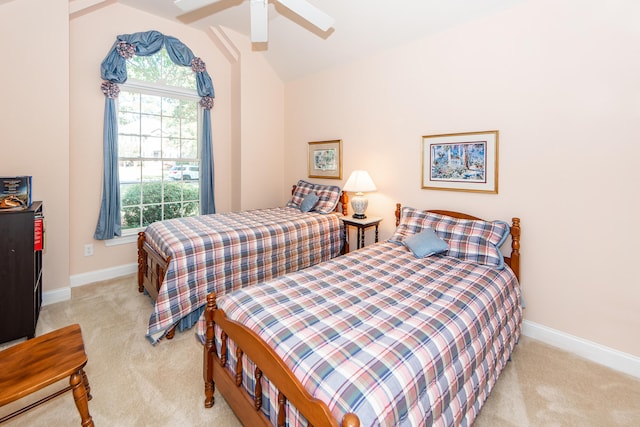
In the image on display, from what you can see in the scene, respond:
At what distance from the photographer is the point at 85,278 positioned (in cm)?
359

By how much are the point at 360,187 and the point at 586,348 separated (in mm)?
2370

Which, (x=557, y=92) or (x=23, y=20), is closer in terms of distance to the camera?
(x=557, y=92)

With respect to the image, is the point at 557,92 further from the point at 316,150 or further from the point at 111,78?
the point at 111,78

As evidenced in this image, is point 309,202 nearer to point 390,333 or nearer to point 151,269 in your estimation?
point 151,269

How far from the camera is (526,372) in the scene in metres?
2.18

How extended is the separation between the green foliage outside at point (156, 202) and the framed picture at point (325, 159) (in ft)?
5.66

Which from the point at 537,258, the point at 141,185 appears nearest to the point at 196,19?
the point at 141,185

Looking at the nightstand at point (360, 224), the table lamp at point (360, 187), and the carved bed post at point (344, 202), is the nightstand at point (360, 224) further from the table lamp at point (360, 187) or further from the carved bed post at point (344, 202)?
the carved bed post at point (344, 202)

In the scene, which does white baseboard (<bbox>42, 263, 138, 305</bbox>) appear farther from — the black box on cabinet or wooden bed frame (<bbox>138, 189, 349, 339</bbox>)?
the black box on cabinet

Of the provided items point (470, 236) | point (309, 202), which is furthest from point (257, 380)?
point (309, 202)

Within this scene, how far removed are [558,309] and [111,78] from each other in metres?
4.90

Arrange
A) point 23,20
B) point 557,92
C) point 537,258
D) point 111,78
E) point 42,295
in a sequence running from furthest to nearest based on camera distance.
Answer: point 111,78 → point 42,295 → point 23,20 → point 537,258 → point 557,92

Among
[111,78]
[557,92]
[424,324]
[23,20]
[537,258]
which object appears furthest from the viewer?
[111,78]

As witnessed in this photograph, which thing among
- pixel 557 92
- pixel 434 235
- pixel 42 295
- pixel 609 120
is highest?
pixel 557 92
